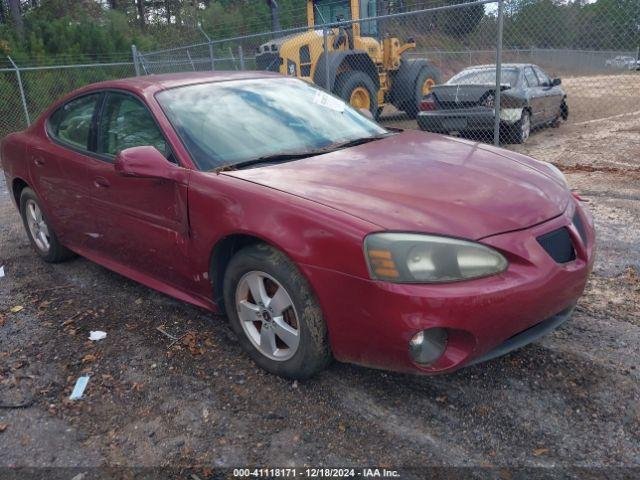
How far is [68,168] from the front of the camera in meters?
4.01

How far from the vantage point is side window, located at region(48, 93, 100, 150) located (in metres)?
3.97

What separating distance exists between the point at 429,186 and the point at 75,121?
2.78m

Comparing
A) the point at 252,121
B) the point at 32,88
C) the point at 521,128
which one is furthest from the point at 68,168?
the point at 32,88

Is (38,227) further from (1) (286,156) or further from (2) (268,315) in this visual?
(2) (268,315)

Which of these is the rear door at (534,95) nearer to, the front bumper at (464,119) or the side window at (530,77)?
the side window at (530,77)

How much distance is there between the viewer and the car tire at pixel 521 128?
368 inches

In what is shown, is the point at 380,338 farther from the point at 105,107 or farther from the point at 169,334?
the point at 105,107

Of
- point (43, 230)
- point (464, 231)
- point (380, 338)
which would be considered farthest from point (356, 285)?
point (43, 230)

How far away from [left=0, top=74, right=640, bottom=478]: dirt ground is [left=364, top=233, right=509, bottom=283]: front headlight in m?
0.67

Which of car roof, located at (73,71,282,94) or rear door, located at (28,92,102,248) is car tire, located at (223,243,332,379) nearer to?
car roof, located at (73,71,282,94)

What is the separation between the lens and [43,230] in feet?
15.8

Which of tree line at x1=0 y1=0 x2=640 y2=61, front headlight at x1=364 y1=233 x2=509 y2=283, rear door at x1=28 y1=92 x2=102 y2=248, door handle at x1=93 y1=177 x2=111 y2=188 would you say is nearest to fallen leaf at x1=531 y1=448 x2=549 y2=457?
front headlight at x1=364 y1=233 x2=509 y2=283

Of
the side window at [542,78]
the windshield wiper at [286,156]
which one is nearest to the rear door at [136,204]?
the windshield wiper at [286,156]

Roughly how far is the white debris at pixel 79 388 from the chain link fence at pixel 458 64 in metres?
4.60
